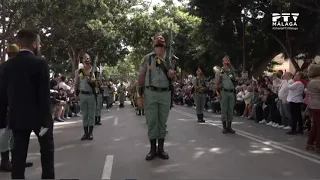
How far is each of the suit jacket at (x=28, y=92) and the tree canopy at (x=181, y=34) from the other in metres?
15.1

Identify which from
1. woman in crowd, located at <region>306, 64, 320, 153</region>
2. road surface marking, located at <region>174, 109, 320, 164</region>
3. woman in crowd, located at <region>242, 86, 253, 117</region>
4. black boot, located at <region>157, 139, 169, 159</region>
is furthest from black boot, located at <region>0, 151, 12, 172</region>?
woman in crowd, located at <region>242, 86, 253, 117</region>

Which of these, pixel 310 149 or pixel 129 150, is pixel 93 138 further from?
pixel 310 149

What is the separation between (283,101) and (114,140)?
236 inches

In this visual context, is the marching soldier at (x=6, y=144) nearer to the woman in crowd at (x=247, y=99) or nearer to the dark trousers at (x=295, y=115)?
the dark trousers at (x=295, y=115)

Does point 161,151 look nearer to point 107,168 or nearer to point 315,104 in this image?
point 107,168

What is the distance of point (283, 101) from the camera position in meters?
13.6

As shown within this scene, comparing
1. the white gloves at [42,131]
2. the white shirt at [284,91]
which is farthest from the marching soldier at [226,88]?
the white gloves at [42,131]

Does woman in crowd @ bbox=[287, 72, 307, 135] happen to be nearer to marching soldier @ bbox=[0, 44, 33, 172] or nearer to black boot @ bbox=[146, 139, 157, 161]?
black boot @ bbox=[146, 139, 157, 161]

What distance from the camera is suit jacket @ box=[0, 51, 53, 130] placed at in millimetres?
5031

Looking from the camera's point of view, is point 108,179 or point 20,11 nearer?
point 108,179

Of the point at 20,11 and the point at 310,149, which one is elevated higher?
the point at 20,11

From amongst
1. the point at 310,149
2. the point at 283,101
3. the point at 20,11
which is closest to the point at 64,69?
the point at 20,11

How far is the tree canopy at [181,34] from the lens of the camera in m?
24.2

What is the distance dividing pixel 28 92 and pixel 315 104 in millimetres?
6266
